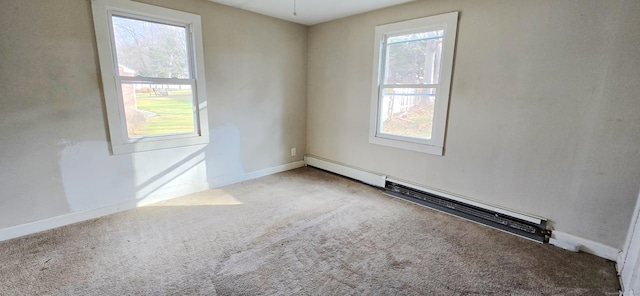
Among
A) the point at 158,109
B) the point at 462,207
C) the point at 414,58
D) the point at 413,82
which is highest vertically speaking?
the point at 414,58

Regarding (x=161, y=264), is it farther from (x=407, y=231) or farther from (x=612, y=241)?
(x=612, y=241)

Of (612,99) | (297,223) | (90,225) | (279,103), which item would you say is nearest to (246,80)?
(279,103)

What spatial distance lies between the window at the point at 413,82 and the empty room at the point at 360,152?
0.02m

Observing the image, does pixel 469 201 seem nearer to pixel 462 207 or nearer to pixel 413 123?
pixel 462 207

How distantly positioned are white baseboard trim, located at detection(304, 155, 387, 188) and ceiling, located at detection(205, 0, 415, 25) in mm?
2133

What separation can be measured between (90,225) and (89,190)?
0.35 metres

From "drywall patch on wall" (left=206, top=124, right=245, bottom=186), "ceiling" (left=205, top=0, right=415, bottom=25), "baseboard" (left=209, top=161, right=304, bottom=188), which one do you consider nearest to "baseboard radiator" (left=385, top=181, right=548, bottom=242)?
"baseboard" (left=209, top=161, right=304, bottom=188)

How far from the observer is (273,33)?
155 inches

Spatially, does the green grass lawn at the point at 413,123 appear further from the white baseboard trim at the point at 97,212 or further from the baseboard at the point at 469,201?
the white baseboard trim at the point at 97,212

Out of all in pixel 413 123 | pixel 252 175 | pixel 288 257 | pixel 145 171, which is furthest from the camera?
pixel 252 175

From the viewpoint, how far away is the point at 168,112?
3.18m

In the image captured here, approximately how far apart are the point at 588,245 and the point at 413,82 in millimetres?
2195

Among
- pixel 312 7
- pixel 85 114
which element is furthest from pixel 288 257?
pixel 312 7

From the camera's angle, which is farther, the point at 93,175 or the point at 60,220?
the point at 93,175
